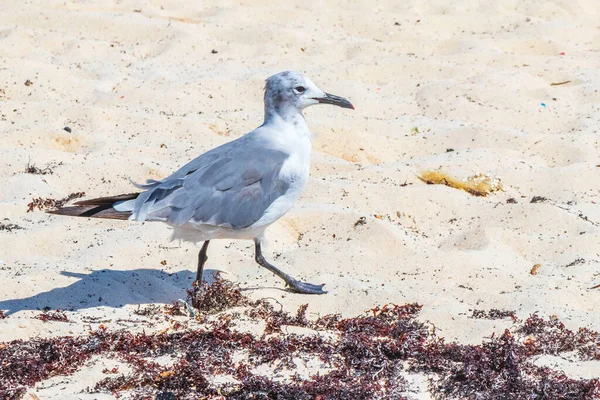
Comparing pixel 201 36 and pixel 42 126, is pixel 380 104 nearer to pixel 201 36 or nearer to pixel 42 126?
pixel 201 36

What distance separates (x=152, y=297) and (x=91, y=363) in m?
0.86

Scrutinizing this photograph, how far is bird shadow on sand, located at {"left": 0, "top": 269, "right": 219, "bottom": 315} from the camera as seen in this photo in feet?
14.7

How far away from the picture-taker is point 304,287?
15.5 ft

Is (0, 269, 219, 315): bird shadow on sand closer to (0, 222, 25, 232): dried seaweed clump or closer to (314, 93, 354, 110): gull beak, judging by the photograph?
(0, 222, 25, 232): dried seaweed clump

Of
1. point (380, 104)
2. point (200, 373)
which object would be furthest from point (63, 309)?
point (380, 104)

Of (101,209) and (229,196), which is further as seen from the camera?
(229,196)

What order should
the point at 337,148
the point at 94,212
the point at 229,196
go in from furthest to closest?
the point at 337,148, the point at 229,196, the point at 94,212

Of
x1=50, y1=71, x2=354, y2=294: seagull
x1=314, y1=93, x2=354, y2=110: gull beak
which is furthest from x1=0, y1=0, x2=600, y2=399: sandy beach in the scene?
x1=314, y1=93, x2=354, y2=110: gull beak

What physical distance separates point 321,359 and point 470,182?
2.55m

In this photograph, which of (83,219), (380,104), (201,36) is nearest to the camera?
(83,219)

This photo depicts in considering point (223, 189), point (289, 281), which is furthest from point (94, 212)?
point (289, 281)

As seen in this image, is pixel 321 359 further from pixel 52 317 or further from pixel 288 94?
pixel 288 94

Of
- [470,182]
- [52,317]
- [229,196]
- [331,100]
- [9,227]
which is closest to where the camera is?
[52,317]

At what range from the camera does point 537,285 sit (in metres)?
4.84
